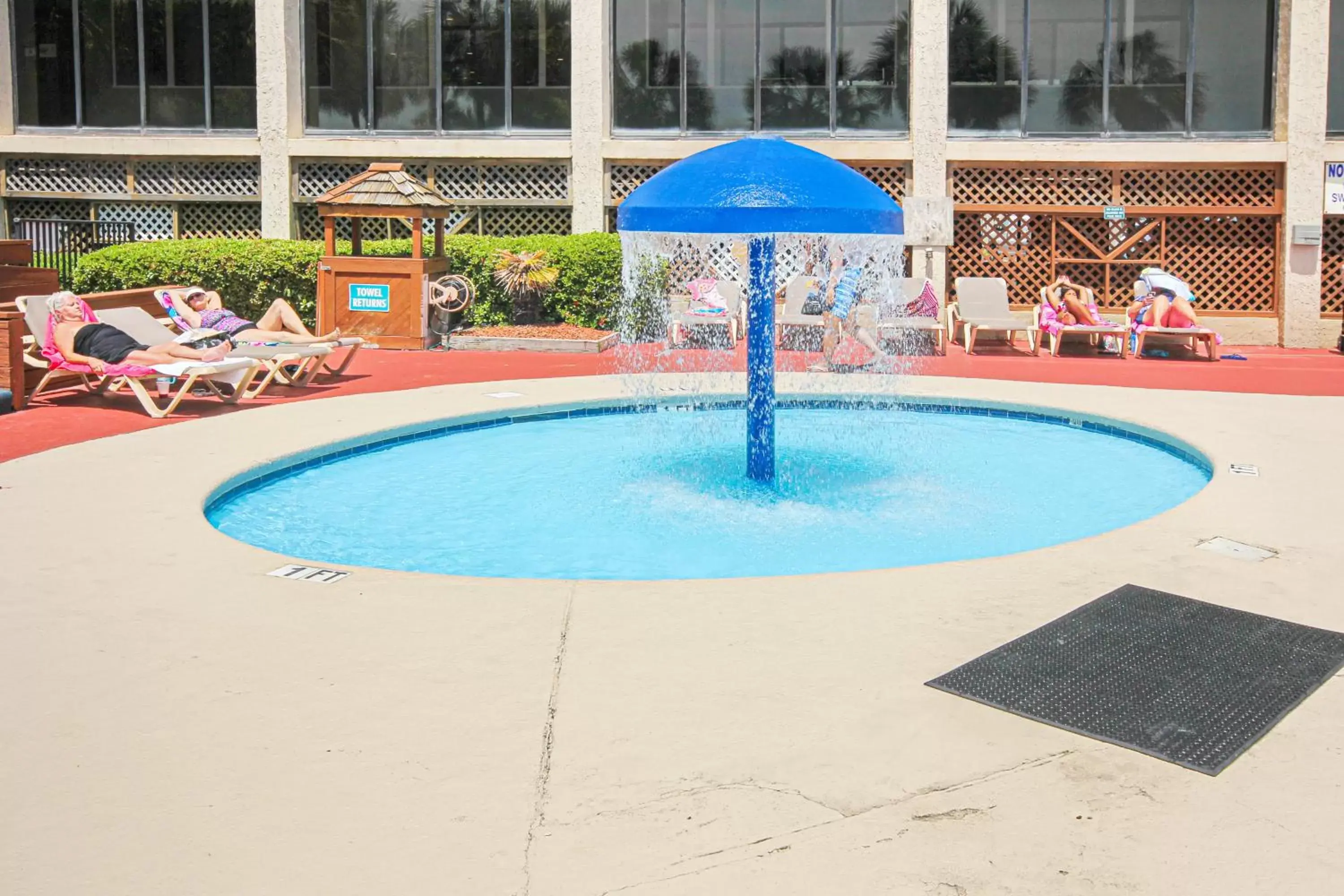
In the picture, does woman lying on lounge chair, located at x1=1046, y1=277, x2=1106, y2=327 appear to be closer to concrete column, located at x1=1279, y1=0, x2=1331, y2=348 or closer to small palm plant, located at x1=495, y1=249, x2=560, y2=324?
concrete column, located at x1=1279, y1=0, x2=1331, y2=348

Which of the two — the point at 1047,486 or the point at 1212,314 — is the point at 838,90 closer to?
the point at 1212,314

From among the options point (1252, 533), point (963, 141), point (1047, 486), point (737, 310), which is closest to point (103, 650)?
point (1252, 533)

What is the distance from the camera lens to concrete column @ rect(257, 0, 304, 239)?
1912 centimetres

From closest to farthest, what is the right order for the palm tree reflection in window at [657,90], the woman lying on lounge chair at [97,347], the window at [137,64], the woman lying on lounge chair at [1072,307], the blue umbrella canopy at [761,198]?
the blue umbrella canopy at [761,198]
the woman lying on lounge chair at [97,347]
the woman lying on lounge chair at [1072,307]
the palm tree reflection in window at [657,90]
the window at [137,64]

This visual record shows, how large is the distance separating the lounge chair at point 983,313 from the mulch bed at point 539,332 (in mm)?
4410

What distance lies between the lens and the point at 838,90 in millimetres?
18844

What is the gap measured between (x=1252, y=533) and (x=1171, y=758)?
301cm

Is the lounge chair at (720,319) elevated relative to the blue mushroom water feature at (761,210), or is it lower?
lower

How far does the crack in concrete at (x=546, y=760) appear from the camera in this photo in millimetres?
3174

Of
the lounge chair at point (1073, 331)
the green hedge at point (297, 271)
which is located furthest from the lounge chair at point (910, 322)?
the green hedge at point (297, 271)

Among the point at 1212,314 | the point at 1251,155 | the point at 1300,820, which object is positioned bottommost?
the point at 1300,820

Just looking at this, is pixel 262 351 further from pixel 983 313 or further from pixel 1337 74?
pixel 1337 74

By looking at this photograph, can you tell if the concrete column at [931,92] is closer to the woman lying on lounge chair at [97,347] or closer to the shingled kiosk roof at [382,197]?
the shingled kiosk roof at [382,197]

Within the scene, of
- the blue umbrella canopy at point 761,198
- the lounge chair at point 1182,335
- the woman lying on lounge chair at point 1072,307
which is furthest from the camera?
the woman lying on lounge chair at point 1072,307
